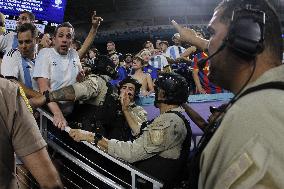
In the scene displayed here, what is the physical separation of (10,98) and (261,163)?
1.14 metres

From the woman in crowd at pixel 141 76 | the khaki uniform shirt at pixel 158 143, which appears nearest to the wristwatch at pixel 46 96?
the khaki uniform shirt at pixel 158 143

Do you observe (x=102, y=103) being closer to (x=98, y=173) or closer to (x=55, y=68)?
(x=55, y=68)

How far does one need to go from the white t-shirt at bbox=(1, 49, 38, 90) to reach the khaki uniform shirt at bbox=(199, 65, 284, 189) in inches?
127

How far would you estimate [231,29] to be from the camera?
123cm

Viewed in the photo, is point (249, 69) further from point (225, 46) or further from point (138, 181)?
point (138, 181)

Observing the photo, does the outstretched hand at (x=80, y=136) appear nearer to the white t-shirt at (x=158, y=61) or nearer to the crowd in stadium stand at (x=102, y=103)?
the crowd in stadium stand at (x=102, y=103)

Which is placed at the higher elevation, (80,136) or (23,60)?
(23,60)

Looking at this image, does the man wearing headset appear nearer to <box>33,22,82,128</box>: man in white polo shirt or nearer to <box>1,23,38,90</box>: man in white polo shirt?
<box>33,22,82,128</box>: man in white polo shirt

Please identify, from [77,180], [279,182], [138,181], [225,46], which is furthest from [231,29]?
[77,180]

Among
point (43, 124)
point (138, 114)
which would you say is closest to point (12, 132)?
point (43, 124)

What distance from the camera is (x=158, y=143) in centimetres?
323

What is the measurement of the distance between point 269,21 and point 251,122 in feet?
1.53

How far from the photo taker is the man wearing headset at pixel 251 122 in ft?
2.85

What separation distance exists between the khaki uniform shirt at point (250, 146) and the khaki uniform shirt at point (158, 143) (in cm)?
228
